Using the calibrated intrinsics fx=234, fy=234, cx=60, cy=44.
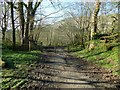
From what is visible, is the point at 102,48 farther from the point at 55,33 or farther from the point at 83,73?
the point at 55,33

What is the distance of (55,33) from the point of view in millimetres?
76438

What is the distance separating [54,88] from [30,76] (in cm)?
185

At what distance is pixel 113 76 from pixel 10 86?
4.98 meters

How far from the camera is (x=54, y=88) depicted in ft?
29.1

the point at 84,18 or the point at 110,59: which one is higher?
the point at 84,18

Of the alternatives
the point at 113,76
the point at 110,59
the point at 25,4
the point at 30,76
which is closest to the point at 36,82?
the point at 30,76

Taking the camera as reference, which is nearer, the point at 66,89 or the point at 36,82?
the point at 66,89

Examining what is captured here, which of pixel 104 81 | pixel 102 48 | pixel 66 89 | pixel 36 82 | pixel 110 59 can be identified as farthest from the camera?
pixel 102 48

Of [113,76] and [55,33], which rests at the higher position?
[55,33]

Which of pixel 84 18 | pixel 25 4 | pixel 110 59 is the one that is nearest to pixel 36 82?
pixel 110 59

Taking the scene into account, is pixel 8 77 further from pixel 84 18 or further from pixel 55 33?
pixel 55 33

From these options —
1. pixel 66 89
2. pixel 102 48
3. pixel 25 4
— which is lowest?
pixel 66 89

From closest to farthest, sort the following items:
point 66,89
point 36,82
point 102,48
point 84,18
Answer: point 66,89 < point 36,82 < point 102,48 < point 84,18

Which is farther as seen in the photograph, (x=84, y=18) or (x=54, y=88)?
(x=84, y=18)
